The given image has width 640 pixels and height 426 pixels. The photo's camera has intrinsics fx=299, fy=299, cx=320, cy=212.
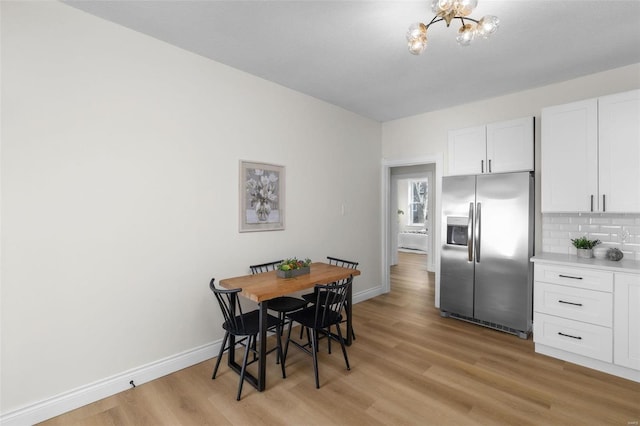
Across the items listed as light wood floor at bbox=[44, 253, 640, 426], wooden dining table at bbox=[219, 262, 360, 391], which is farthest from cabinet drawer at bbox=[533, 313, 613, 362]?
wooden dining table at bbox=[219, 262, 360, 391]

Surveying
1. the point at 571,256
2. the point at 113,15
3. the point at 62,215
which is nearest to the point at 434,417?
the point at 571,256

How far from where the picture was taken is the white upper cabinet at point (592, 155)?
2.69m

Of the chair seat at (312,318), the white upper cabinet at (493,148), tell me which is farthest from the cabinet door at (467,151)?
the chair seat at (312,318)

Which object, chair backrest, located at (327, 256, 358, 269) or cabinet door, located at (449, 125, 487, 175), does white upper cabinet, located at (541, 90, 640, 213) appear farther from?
chair backrest, located at (327, 256, 358, 269)

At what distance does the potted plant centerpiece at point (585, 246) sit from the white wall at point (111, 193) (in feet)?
10.4

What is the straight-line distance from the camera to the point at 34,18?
201 centimetres

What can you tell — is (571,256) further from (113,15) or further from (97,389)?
(113,15)

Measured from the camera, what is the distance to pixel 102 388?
227cm

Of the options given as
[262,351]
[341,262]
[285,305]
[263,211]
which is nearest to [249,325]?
[262,351]

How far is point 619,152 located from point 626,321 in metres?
1.50

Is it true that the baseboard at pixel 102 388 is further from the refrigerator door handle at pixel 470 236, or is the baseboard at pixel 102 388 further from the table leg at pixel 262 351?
the refrigerator door handle at pixel 470 236

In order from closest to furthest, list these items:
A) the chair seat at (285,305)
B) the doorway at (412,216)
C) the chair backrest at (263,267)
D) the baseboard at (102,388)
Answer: the baseboard at (102,388), the chair seat at (285,305), the chair backrest at (263,267), the doorway at (412,216)

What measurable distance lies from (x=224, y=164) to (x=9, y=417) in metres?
2.33

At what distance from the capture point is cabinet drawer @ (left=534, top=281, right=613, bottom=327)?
2.63 metres
